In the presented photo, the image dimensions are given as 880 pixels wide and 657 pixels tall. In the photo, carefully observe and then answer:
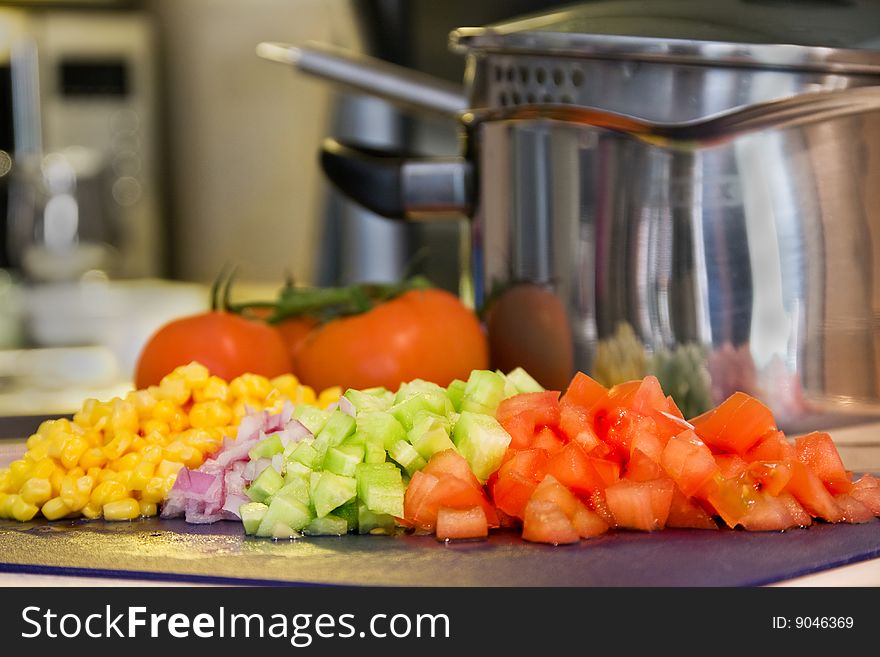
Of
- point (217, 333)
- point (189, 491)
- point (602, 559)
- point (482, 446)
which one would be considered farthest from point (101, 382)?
point (602, 559)

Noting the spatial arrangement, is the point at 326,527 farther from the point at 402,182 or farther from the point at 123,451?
the point at 402,182

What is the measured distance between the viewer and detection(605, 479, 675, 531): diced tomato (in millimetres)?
738

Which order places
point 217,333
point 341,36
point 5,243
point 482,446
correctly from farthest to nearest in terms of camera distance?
point 5,243 < point 341,36 < point 217,333 < point 482,446

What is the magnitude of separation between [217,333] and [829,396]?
1.70 ft

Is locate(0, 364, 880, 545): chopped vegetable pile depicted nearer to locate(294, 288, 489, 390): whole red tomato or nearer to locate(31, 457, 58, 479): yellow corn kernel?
locate(31, 457, 58, 479): yellow corn kernel

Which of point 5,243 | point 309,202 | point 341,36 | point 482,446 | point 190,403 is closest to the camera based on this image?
point 482,446

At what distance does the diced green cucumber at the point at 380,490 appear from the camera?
2.44 ft

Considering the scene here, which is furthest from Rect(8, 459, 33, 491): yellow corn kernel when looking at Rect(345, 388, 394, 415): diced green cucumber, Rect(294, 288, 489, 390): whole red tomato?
Rect(294, 288, 489, 390): whole red tomato

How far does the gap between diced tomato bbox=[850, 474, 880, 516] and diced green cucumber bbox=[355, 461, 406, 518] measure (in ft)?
0.96

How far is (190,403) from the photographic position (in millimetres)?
931

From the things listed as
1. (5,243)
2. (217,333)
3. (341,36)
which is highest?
(341,36)
